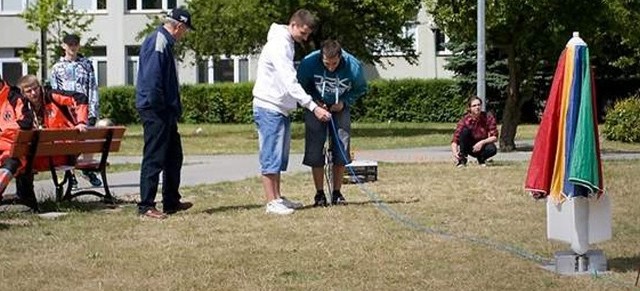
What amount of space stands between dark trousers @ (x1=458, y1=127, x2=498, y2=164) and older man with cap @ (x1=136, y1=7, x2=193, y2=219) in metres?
7.39

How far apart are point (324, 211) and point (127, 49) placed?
40848mm

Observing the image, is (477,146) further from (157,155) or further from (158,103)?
(158,103)

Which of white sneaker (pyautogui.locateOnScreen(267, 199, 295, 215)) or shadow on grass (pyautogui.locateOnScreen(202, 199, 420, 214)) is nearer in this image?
white sneaker (pyautogui.locateOnScreen(267, 199, 295, 215))

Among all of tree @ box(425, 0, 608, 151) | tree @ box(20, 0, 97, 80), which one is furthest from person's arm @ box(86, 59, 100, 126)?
tree @ box(20, 0, 97, 80)

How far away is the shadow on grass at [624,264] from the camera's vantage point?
8.41 meters

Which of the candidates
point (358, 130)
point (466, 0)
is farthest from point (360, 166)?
point (358, 130)

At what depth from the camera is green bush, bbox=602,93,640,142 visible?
95.5 feet

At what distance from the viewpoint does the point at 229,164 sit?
2050 centimetres

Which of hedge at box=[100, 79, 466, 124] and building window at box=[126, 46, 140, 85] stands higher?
building window at box=[126, 46, 140, 85]

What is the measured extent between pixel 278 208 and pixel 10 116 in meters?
2.80

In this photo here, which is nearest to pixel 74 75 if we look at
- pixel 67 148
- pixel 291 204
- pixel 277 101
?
pixel 67 148

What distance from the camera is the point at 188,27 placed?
1178cm

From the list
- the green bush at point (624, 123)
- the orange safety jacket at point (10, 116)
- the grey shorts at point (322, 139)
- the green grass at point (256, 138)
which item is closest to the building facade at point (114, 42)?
the green grass at point (256, 138)

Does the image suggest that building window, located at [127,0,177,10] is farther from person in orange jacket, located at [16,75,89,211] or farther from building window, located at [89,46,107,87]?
person in orange jacket, located at [16,75,89,211]
